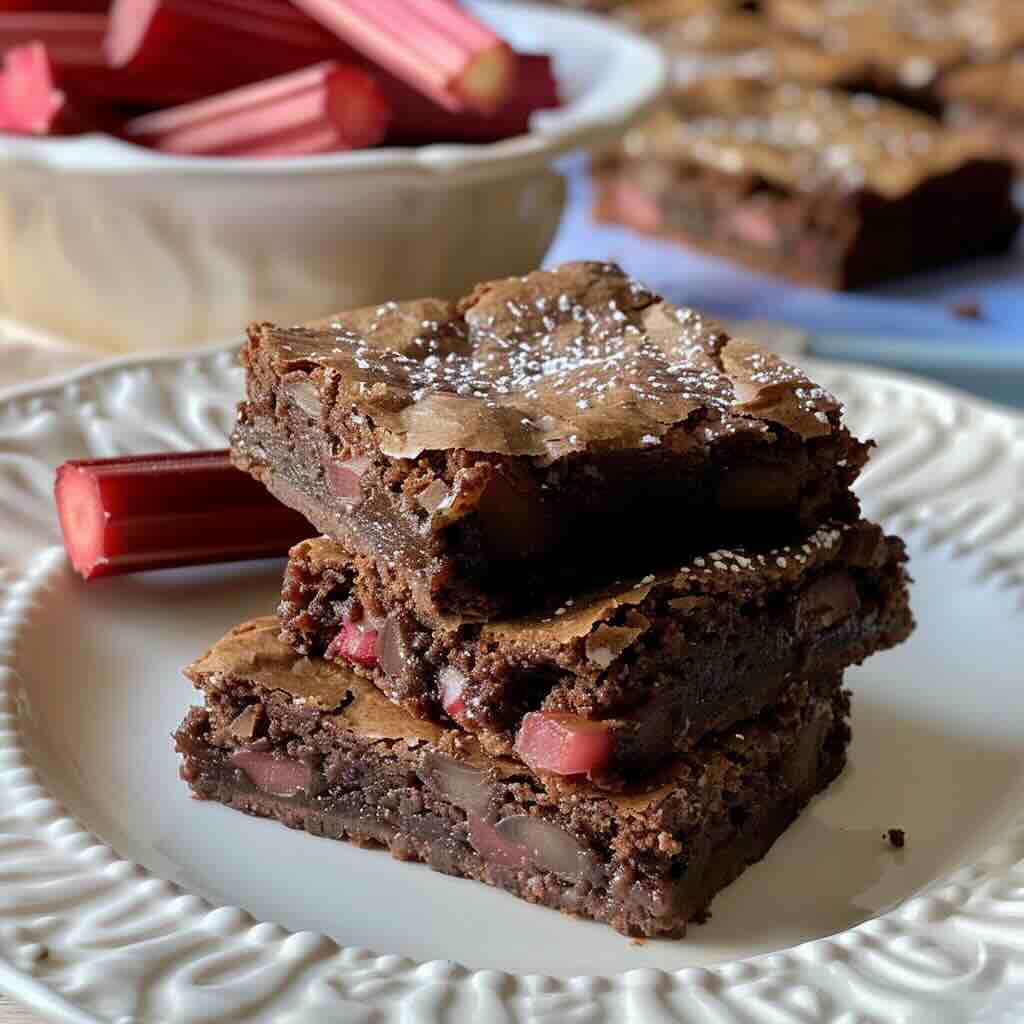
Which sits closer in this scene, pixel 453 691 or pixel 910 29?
pixel 453 691

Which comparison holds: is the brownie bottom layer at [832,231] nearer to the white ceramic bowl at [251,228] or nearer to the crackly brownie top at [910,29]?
the crackly brownie top at [910,29]

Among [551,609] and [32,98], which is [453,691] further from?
[32,98]

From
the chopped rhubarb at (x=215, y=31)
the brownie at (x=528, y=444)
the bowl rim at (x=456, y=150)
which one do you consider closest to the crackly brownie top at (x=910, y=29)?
the bowl rim at (x=456, y=150)

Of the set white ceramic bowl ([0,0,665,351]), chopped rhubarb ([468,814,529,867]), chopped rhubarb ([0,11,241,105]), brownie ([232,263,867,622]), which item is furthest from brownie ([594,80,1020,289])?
chopped rhubarb ([468,814,529,867])

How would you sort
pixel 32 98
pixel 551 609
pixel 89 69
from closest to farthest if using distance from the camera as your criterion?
pixel 551 609 < pixel 32 98 < pixel 89 69

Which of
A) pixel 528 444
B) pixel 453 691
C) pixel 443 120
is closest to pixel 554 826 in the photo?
pixel 453 691

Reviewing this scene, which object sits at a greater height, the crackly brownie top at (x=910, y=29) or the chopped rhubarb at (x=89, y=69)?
the crackly brownie top at (x=910, y=29)

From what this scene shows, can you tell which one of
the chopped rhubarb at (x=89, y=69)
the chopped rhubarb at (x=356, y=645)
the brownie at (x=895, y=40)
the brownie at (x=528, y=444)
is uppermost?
the brownie at (x=895, y=40)
